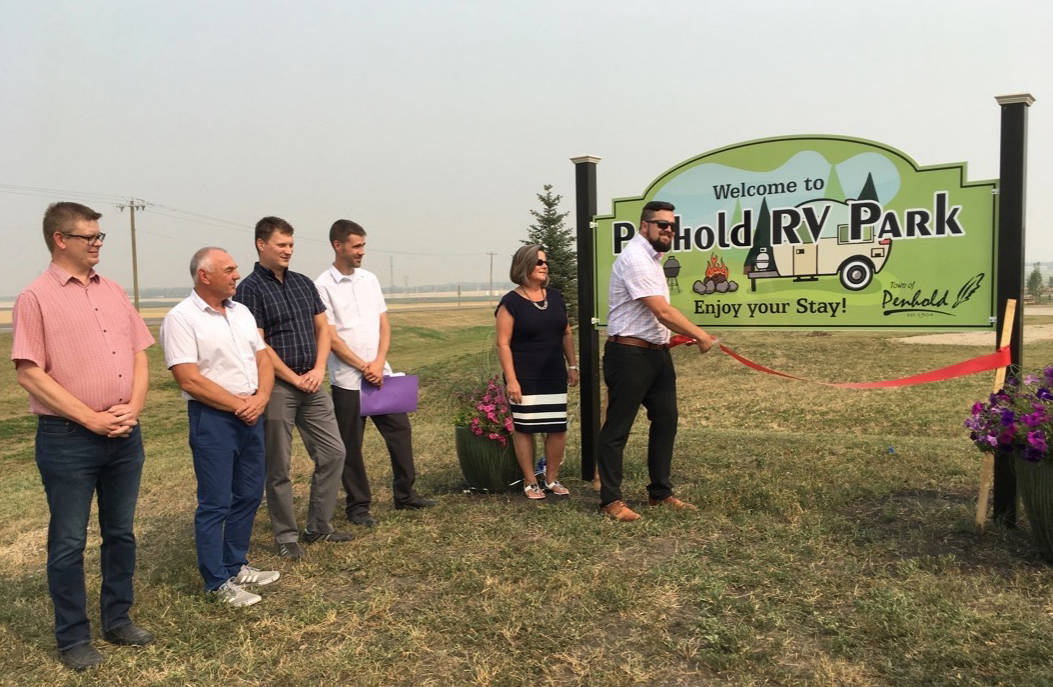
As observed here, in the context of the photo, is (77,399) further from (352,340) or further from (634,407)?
(634,407)

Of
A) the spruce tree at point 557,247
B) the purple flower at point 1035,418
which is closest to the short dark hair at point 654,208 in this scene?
the purple flower at point 1035,418

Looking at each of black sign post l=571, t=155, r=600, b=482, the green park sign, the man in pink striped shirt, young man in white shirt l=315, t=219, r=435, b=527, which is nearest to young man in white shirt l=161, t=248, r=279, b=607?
the man in pink striped shirt

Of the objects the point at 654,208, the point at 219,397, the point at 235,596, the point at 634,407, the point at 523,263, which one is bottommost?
the point at 235,596

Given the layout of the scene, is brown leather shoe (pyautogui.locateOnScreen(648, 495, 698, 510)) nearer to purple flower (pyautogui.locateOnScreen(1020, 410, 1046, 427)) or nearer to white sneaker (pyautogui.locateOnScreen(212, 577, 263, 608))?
purple flower (pyautogui.locateOnScreen(1020, 410, 1046, 427))

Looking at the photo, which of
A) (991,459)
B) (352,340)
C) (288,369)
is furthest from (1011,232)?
(288,369)

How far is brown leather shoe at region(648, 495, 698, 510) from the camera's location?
475cm

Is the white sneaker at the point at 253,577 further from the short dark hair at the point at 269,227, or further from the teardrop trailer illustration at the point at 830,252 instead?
the teardrop trailer illustration at the point at 830,252

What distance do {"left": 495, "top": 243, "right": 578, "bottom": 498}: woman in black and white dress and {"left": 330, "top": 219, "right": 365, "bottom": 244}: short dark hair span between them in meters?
1.07

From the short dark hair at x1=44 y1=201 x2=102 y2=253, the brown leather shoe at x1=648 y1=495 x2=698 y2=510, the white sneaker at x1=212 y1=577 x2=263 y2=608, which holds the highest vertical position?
the short dark hair at x1=44 y1=201 x2=102 y2=253

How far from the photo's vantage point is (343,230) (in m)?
4.67

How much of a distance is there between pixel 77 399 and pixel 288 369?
126 centimetres

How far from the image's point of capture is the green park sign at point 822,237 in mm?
4648

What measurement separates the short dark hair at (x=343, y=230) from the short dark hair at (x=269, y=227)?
509 millimetres

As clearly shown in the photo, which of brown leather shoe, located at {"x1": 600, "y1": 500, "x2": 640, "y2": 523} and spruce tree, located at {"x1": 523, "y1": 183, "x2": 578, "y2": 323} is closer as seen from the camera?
brown leather shoe, located at {"x1": 600, "y1": 500, "x2": 640, "y2": 523}
